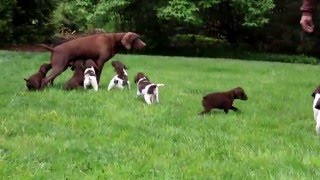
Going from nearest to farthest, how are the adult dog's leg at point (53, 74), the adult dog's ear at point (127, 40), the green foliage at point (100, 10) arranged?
the adult dog's leg at point (53, 74), the adult dog's ear at point (127, 40), the green foliage at point (100, 10)

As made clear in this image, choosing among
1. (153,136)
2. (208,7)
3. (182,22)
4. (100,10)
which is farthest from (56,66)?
(182,22)

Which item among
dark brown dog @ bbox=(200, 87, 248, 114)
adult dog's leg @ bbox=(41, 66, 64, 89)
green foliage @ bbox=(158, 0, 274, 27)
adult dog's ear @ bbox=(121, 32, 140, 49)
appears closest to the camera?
dark brown dog @ bbox=(200, 87, 248, 114)

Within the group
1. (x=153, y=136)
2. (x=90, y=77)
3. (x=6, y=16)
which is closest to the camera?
(x=153, y=136)

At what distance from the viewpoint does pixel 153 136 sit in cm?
693

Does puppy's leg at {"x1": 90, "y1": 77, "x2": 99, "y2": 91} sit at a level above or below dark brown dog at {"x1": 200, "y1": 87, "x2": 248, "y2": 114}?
below

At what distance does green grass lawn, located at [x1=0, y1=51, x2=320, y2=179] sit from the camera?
540 centimetres

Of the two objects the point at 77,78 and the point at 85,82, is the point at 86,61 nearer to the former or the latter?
the point at 77,78

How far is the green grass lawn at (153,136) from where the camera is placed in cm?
540

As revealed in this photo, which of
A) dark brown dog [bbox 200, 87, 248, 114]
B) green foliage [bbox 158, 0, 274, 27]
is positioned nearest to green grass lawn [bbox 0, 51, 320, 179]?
dark brown dog [bbox 200, 87, 248, 114]

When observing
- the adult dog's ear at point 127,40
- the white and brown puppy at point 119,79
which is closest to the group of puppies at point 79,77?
the white and brown puppy at point 119,79

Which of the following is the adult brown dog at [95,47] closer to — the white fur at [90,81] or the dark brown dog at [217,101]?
the white fur at [90,81]

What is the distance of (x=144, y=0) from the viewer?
24.6 metres

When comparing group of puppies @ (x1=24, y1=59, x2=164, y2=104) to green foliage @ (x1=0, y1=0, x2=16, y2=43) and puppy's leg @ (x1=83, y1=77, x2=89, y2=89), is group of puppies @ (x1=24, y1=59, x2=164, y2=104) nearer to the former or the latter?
puppy's leg @ (x1=83, y1=77, x2=89, y2=89)

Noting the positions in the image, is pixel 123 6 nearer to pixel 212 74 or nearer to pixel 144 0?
pixel 144 0
